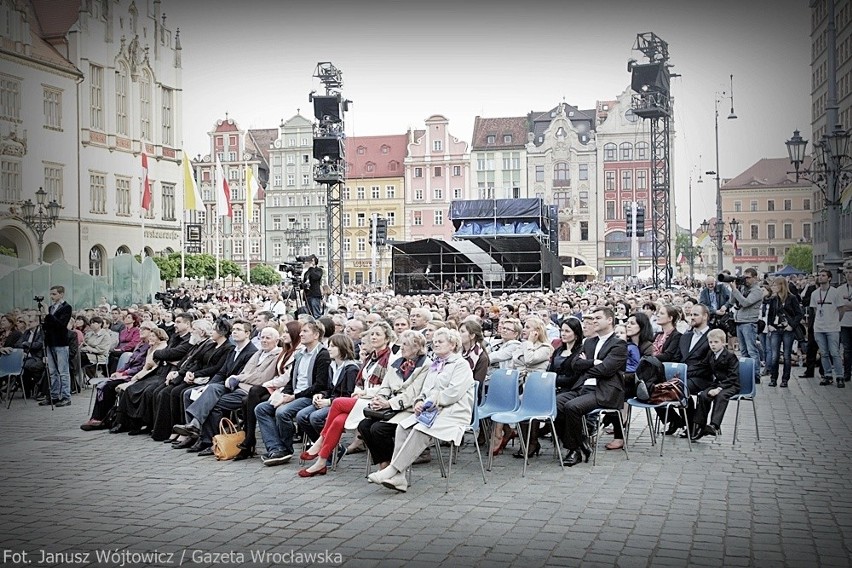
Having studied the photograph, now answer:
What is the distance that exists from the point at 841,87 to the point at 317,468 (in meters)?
12.6

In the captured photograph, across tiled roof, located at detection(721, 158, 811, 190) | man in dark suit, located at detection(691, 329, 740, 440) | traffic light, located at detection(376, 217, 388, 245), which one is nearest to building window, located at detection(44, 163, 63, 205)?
man in dark suit, located at detection(691, 329, 740, 440)

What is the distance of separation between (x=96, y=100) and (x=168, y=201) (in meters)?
11.1

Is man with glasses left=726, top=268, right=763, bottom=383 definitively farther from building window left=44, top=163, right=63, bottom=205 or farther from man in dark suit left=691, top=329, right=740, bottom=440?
building window left=44, top=163, right=63, bottom=205

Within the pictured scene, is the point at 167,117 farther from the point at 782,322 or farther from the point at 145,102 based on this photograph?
the point at 782,322

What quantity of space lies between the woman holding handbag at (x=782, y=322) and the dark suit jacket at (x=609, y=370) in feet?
20.8

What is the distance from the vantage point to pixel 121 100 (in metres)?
20.1

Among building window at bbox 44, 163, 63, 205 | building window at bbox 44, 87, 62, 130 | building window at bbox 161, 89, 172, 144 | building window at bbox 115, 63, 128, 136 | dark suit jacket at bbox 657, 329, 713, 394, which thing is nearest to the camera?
dark suit jacket at bbox 657, 329, 713, 394

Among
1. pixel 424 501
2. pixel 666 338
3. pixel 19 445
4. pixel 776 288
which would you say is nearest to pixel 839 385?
pixel 776 288

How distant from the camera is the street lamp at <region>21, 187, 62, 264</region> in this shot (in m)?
15.5

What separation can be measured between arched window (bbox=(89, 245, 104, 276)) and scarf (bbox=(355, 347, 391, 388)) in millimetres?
12728

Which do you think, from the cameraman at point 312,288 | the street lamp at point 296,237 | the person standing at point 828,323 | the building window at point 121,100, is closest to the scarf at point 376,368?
the person standing at point 828,323

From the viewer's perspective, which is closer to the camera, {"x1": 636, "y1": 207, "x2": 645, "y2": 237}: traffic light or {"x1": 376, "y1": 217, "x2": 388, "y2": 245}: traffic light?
{"x1": 636, "y1": 207, "x2": 645, "y2": 237}: traffic light

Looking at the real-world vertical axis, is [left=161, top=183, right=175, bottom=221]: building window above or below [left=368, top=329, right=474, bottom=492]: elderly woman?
above

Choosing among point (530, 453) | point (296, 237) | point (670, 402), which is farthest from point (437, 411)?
point (296, 237)
